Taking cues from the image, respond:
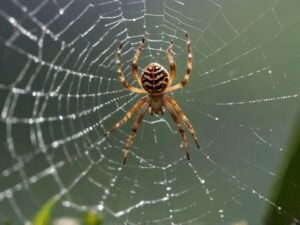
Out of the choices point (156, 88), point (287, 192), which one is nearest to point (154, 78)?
point (156, 88)

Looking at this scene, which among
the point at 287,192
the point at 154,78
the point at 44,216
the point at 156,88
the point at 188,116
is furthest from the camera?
the point at 188,116

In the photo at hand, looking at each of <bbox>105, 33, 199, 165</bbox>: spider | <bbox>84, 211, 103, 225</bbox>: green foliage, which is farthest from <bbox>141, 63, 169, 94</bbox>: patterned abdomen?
<bbox>84, 211, 103, 225</bbox>: green foliage

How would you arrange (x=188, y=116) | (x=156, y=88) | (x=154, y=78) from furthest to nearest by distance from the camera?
(x=188, y=116), (x=156, y=88), (x=154, y=78)

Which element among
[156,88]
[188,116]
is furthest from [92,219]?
[188,116]

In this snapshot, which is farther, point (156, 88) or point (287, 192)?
point (156, 88)

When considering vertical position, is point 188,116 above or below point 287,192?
below

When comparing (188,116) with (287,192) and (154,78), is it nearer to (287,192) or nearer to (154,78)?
(154,78)

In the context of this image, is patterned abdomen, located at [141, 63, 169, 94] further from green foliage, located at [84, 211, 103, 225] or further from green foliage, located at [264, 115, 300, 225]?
green foliage, located at [84, 211, 103, 225]

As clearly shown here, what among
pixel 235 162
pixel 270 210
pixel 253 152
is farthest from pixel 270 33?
pixel 270 210

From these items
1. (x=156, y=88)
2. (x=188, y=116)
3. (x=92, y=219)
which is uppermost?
(x=156, y=88)
